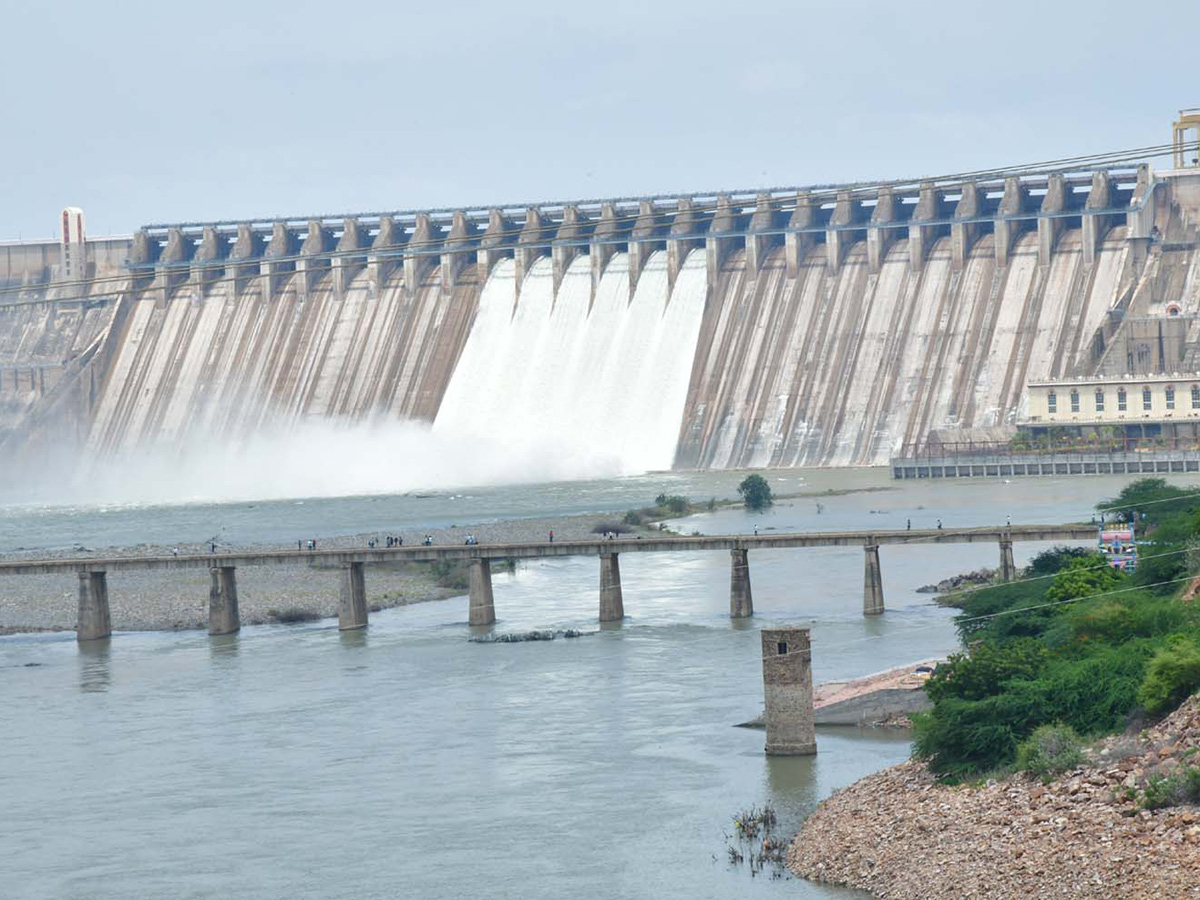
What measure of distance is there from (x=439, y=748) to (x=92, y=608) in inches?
1059

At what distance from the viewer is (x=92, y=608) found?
222ft

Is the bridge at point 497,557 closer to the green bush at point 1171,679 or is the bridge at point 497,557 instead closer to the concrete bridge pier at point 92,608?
the concrete bridge pier at point 92,608

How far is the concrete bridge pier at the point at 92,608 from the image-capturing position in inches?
2655

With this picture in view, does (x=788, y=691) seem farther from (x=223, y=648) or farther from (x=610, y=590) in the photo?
(x=223, y=648)

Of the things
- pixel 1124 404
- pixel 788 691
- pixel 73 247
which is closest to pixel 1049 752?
pixel 788 691

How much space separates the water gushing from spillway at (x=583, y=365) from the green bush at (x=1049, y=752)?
3520 inches

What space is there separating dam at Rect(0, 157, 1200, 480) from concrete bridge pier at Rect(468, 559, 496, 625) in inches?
2017

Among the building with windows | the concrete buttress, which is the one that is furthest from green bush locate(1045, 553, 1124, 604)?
the concrete buttress

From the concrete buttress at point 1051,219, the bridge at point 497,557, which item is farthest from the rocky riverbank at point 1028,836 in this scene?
the concrete buttress at point 1051,219

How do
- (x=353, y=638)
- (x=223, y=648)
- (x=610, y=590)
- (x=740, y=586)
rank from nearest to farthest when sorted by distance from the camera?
(x=740, y=586) < (x=223, y=648) < (x=610, y=590) < (x=353, y=638)

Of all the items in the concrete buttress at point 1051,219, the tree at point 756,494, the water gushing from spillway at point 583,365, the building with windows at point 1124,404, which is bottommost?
the tree at point 756,494

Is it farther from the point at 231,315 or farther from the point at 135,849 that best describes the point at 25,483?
the point at 135,849

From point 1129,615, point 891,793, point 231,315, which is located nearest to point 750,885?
point 891,793

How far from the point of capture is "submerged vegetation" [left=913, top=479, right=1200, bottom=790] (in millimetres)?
32188
